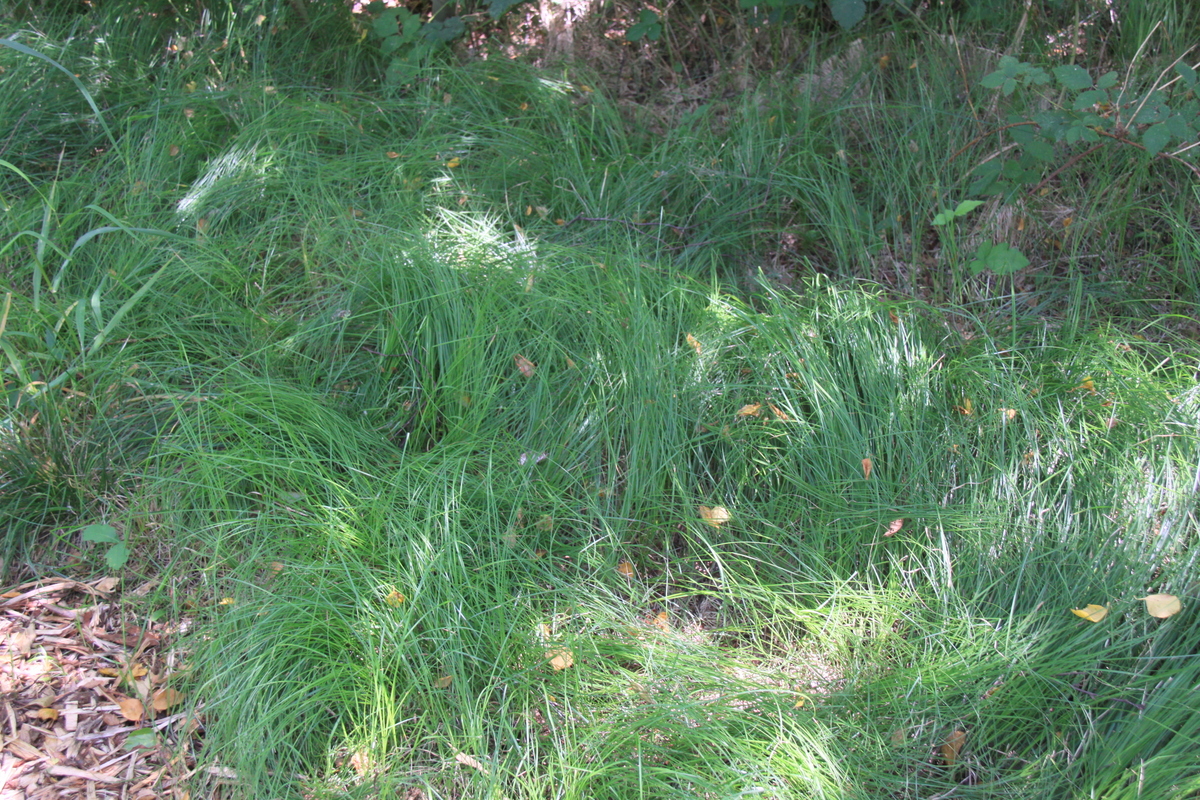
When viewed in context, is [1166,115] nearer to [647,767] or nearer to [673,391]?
[673,391]

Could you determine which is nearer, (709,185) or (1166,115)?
(1166,115)

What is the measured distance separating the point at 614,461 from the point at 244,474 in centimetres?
99

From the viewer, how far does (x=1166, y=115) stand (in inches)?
95.0

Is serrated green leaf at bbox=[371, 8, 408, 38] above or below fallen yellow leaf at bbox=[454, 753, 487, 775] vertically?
above

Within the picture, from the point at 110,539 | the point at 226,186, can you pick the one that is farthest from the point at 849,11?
the point at 110,539

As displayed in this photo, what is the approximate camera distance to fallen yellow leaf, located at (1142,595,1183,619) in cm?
179

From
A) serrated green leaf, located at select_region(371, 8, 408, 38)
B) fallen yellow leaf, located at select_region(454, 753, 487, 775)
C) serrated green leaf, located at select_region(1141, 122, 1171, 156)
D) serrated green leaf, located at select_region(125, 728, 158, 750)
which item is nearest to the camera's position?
fallen yellow leaf, located at select_region(454, 753, 487, 775)

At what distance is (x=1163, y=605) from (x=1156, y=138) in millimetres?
1330

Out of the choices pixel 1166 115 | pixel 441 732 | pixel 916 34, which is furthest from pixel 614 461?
pixel 916 34

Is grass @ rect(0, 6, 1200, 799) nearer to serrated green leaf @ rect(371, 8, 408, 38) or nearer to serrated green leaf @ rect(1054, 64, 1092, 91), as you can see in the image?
serrated green leaf @ rect(371, 8, 408, 38)

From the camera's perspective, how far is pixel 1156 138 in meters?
2.32

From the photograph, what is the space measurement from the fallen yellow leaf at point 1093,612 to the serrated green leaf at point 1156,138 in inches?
51.7

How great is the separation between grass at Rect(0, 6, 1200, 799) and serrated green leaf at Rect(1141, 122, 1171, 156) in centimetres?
53

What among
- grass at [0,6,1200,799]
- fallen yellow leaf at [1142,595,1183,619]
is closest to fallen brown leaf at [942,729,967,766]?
grass at [0,6,1200,799]
